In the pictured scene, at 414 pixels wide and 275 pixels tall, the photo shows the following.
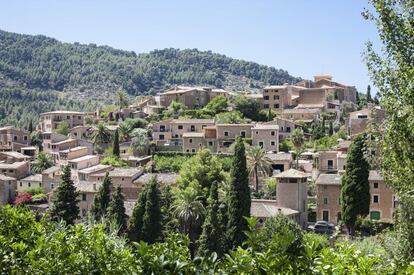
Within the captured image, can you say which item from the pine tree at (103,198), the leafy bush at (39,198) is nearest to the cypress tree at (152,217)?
the pine tree at (103,198)

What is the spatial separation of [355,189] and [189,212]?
36.0 ft

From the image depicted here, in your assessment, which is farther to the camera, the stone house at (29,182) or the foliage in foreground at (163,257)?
the stone house at (29,182)

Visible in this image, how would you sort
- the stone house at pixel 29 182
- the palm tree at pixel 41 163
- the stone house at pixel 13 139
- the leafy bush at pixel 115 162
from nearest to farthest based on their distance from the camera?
the stone house at pixel 29 182 → the leafy bush at pixel 115 162 → the palm tree at pixel 41 163 → the stone house at pixel 13 139

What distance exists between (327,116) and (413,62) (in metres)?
60.0

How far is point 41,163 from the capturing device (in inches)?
2419

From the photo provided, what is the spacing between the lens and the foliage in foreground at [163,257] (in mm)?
5371

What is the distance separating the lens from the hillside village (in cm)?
4334

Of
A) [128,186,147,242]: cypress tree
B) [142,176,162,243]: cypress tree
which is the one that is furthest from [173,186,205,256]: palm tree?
[128,186,147,242]: cypress tree

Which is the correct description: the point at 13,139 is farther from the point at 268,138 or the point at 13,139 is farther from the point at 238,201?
the point at 238,201

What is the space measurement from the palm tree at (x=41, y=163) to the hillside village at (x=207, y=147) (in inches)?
4.3

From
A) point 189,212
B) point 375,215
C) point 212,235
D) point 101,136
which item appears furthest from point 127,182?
point 375,215

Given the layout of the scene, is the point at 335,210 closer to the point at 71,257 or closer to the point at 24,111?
the point at 71,257

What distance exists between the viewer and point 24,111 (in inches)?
5615

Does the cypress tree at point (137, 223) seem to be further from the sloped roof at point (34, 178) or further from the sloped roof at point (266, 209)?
the sloped roof at point (34, 178)
